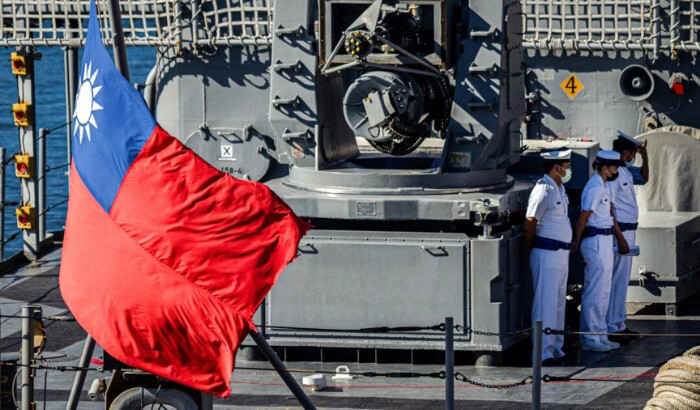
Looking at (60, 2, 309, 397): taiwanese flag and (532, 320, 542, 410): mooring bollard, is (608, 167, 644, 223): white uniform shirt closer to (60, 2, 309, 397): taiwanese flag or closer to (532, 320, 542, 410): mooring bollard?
(532, 320, 542, 410): mooring bollard

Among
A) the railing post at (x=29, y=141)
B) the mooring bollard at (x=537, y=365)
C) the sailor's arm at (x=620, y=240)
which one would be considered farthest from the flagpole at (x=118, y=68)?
the railing post at (x=29, y=141)

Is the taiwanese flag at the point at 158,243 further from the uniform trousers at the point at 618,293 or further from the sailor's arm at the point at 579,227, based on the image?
the uniform trousers at the point at 618,293

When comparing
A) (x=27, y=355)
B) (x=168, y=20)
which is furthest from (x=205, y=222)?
(x=168, y=20)

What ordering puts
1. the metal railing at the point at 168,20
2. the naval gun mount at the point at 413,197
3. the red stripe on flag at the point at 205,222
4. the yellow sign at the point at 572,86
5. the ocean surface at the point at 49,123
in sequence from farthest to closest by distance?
the ocean surface at the point at 49,123 < the yellow sign at the point at 572,86 < the metal railing at the point at 168,20 < the naval gun mount at the point at 413,197 < the red stripe on flag at the point at 205,222

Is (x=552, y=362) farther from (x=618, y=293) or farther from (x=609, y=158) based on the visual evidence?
(x=609, y=158)

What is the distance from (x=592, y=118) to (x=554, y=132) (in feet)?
1.63

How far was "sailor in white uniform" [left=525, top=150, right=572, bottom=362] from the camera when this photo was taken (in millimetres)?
14016

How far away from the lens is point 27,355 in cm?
1135

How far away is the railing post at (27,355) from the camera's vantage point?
1133 centimetres

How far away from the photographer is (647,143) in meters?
17.2

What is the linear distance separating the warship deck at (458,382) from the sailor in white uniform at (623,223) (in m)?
0.32

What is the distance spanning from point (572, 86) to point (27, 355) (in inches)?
361

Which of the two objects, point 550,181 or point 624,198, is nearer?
point 550,181

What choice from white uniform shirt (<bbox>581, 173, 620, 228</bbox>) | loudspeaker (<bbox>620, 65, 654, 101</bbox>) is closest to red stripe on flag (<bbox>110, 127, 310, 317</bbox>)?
white uniform shirt (<bbox>581, 173, 620, 228</bbox>)
